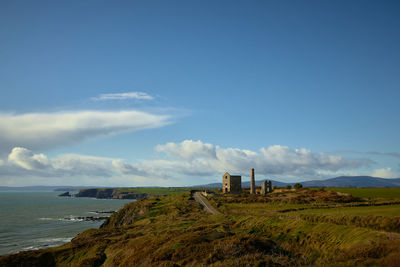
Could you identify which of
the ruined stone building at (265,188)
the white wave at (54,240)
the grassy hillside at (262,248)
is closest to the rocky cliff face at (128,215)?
the white wave at (54,240)

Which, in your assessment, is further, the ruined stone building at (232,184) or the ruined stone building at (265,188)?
the ruined stone building at (232,184)

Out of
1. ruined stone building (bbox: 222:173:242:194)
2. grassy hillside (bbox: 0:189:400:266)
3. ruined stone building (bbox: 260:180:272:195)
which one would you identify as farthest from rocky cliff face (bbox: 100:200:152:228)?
ruined stone building (bbox: 222:173:242:194)

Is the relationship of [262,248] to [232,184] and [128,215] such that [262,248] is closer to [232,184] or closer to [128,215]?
[128,215]

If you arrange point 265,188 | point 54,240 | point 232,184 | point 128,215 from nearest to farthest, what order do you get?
point 54,240, point 128,215, point 265,188, point 232,184

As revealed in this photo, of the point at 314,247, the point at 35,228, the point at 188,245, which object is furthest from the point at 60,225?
the point at 314,247

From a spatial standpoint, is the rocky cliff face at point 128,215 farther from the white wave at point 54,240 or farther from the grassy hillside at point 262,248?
the grassy hillside at point 262,248

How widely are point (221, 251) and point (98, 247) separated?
16.4 meters

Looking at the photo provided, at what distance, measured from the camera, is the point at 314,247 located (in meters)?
20.3

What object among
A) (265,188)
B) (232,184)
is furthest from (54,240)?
(232,184)

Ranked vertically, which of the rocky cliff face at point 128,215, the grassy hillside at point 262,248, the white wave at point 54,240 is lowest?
the white wave at point 54,240

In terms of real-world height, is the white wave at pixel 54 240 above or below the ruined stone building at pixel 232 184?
below

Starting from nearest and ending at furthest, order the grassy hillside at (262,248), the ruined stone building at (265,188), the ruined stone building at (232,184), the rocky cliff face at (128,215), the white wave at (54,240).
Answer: the grassy hillside at (262,248) < the white wave at (54,240) < the rocky cliff face at (128,215) < the ruined stone building at (265,188) < the ruined stone building at (232,184)

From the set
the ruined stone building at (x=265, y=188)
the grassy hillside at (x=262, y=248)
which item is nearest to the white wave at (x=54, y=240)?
the grassy hillside at (x=262, y=248)

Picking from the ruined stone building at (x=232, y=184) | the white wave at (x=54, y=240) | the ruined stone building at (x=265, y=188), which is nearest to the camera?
the white wave at (x=54, y=240)
